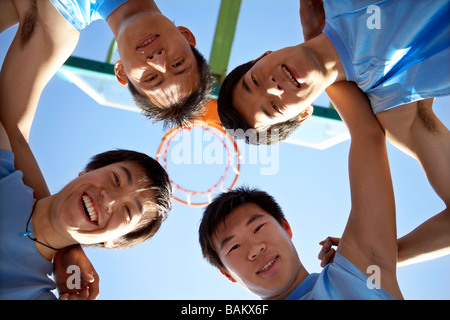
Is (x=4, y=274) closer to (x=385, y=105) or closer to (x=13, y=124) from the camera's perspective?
(x=13, y=124)

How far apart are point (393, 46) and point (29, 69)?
4.68 ft

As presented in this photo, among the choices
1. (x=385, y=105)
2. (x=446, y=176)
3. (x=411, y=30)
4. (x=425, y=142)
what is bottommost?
(x=446, y=176)

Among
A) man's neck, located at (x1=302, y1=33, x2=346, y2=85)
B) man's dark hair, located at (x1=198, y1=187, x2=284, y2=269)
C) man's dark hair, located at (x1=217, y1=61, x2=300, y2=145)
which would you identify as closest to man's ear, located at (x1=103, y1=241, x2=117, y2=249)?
man's dark hair, located at (x1=198, y1=187, x2=284, y2=269)

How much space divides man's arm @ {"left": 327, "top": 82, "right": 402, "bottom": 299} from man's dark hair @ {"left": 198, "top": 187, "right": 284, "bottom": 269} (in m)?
0.38

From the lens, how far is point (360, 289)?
1.17 m

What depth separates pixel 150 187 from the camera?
152cm

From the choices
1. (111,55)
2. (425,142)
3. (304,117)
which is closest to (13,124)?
(111,55)

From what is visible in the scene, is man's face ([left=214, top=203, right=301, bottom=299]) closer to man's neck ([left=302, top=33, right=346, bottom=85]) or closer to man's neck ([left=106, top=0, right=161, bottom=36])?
man's neck ([left=302, top=33, right=346, bottom=85])

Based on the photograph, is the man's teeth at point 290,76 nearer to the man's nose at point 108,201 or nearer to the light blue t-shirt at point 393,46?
the light blue t-shirt at point 393,46

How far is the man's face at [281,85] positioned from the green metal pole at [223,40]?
0.59 m

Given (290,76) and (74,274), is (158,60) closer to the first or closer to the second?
(290,76)

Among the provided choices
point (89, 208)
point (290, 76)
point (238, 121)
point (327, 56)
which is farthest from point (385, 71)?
point (89, 208)

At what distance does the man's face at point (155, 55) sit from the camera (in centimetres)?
151

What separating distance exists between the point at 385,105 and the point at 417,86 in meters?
0.13
